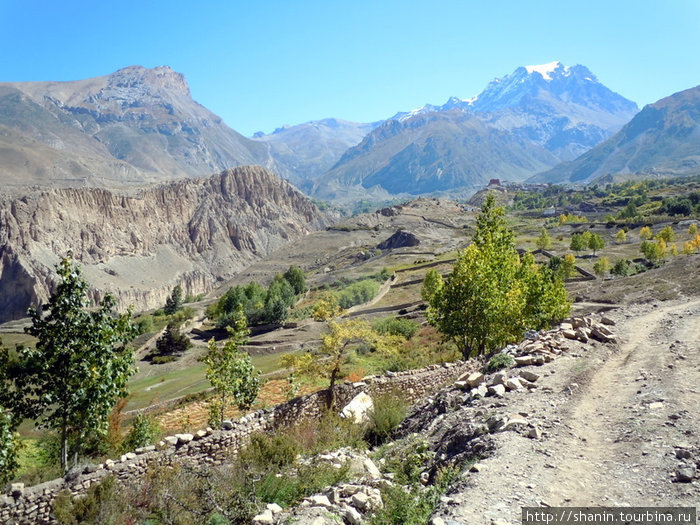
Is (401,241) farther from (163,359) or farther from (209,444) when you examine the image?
(209,444)

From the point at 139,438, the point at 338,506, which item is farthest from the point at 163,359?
the point at 338,506

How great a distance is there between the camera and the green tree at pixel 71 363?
465 inches

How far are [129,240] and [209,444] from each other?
525 ft

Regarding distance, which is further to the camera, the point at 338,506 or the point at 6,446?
the point at 6,446

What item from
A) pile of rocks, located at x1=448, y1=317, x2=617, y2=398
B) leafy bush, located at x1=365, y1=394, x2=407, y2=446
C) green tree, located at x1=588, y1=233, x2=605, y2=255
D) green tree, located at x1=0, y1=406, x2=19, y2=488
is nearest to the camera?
green tree, located at x1=0, y1=406, x2=19, y2=488

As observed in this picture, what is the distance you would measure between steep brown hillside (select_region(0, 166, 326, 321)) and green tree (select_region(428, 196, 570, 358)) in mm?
121948

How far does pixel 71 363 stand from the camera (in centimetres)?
1198

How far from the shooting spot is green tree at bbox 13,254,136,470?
1180cm

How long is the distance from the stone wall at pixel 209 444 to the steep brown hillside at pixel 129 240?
123 metres

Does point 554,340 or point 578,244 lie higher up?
point 554,340

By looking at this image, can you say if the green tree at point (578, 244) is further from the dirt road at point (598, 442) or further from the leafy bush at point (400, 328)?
the dirt road at point (598, 442)

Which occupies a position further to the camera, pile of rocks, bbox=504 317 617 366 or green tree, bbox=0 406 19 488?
pile of rocks, bbox=504 317 617 366

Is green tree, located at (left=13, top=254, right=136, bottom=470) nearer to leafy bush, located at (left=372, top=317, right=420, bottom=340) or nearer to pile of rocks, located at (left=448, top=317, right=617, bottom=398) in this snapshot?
pile of rocks, located at (left=448, top=317, right=617, bottom=398)

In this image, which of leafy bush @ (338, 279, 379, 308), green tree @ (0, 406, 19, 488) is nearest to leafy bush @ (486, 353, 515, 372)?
green tree @ (0, 406, 19, 488)
